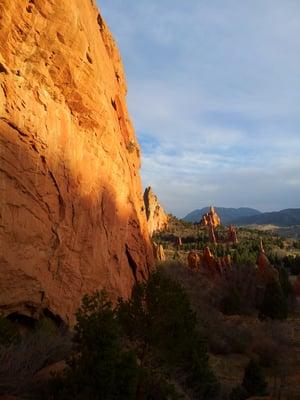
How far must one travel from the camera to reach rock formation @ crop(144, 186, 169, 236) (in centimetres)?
14612

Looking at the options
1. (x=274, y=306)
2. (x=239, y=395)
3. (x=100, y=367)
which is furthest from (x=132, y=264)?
(x=274, y=306)

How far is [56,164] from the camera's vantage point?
1855 cm

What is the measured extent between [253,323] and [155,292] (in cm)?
2797

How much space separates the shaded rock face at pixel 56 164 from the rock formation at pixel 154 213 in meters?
120

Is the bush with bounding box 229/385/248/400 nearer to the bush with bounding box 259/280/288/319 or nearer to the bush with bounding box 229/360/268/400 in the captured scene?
the bush with bounding box 229/360/268/400

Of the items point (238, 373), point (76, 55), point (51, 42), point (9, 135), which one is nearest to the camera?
point (9, 135)

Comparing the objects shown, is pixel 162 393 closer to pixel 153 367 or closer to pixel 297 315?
pixel 153 367

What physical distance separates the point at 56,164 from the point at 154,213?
131626mm

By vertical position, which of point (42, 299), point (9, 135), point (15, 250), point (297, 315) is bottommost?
point (297, 315)

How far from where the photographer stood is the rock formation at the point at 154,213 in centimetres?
14612

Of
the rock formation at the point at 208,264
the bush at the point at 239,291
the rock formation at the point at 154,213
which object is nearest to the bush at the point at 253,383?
the bush at the point at 239,291

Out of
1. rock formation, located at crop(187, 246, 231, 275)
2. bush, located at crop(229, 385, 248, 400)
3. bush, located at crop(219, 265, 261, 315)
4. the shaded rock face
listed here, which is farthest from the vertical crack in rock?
rock formation, located at crop(187, 246, 231, 275)

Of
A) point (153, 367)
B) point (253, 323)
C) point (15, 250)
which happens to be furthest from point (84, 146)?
point (253, 323)

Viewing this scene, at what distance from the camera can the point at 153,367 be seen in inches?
503
